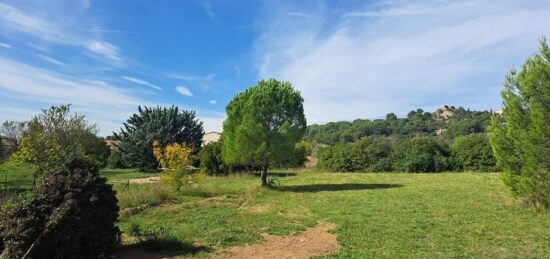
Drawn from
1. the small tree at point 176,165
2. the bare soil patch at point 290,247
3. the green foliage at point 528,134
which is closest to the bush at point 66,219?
the bare soil patch at point 290,247

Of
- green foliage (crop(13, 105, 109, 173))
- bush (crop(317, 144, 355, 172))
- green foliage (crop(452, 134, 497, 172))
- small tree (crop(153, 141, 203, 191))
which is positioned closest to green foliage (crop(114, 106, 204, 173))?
green foliage (crop(13, 105, 109, 173))

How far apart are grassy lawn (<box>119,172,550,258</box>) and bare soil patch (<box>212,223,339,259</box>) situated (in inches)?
11.2

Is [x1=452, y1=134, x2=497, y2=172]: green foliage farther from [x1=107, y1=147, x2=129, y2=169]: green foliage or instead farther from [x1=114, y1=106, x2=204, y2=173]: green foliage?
[x1=107, y1=147, x2=129, y2=169]: green foliage

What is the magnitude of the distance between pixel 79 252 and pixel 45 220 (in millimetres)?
777

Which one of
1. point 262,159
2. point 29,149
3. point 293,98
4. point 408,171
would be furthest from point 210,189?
point 408,171

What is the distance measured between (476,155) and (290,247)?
28121 mm

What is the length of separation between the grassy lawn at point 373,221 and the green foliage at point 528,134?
81 centimetres

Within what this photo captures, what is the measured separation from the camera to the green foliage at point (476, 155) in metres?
31.2

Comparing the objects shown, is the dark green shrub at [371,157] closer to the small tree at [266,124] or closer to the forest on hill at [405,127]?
the small tree at [266,124]

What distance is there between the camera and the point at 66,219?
6.35 m

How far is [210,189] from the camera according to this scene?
18062mm

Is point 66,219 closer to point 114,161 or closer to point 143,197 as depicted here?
point 143,197

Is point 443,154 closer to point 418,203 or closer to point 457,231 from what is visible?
point 418,203

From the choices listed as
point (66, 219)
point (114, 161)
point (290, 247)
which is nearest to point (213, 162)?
point (114, 161)
